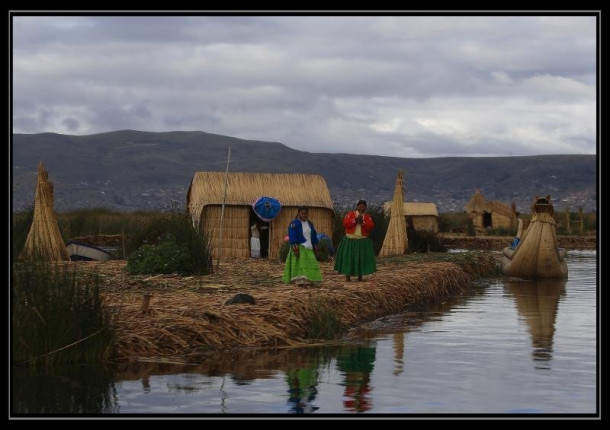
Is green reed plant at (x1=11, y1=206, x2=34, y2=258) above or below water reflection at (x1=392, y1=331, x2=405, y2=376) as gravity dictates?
above

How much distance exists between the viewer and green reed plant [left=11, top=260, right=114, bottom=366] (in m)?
10.7

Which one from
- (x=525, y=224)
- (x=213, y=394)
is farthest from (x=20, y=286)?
(x=525, y=224)

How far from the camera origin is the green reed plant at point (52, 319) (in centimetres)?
1069

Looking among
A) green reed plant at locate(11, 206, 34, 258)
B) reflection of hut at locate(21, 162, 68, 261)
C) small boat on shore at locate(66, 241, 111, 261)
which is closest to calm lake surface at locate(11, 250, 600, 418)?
green reed plant at locate(11, 206, 34, 258)

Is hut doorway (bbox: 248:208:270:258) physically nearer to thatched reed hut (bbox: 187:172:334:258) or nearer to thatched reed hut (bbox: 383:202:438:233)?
thatched reed hut (bbox: 187:172:334:258)

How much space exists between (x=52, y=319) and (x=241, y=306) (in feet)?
10.7

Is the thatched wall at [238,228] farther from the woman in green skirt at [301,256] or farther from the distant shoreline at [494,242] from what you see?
the distant shoreline at [494,242]

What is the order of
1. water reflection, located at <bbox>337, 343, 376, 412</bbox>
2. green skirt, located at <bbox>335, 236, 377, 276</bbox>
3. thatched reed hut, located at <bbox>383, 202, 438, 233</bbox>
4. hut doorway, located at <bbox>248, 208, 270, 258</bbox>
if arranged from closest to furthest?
water reflection, located at <bbox>337, 343, 376, 412</bbox> → green skirt, located at <bbox>335, 236, 377, 276</bbox> → hut doorway, located at <bbox>248, 208, 270, 258</bbox> → thatched reed hut, located at <bbox>383, 202, 438, 233</bbox>

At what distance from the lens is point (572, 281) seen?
24047 millimetres

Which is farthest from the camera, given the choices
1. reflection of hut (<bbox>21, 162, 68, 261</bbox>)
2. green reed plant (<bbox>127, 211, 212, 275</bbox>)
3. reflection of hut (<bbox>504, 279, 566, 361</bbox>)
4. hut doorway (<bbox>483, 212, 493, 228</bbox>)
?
hut doorway (<bbox>483, 212, 493, 228</bbox>)

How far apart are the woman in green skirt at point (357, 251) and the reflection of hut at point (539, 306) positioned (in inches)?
93.8

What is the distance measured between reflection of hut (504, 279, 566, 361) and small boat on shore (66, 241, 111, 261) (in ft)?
29.0

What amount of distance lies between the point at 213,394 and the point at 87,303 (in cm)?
186
